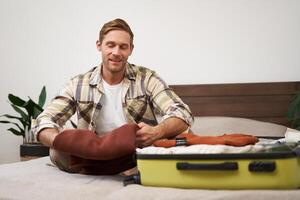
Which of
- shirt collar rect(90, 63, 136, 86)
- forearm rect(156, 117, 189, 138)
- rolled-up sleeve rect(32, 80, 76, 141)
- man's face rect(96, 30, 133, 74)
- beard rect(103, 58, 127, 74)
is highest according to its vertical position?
man's face rect(96, 30, 133, 74)

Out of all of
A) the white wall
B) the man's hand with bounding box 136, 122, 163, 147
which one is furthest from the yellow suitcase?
the white wall

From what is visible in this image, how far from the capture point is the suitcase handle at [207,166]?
82 centimetres

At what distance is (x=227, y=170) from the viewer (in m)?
0.83

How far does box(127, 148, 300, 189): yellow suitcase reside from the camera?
31.6 inches

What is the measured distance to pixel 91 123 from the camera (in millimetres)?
1468

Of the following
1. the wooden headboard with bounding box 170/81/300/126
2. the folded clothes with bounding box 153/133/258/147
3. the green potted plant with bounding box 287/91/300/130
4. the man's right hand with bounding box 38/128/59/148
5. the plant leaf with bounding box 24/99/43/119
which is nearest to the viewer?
the folded clothes with bounding box 153/133/258/147

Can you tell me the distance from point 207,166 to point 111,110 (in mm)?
718

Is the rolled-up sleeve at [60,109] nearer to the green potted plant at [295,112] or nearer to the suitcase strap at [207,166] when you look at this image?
the suitcase strap at [207,166]

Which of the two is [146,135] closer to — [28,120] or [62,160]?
[62,160]

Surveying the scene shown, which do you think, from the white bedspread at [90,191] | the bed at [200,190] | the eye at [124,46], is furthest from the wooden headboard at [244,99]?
the white bedspread at [90,191]

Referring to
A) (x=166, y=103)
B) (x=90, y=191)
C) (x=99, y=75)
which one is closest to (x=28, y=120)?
(x=99, y=75)

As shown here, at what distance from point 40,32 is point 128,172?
2020 millimetres

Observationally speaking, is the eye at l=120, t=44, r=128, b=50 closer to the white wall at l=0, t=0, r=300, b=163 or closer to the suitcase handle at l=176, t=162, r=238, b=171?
the suitcase handle at l=176, t=162, r=238, b=171

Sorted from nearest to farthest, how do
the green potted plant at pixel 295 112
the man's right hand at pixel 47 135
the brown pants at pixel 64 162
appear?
the brown pants at pixel 64 162, the man's right hand at pixel 47 135, the green potted plant at pixel 295 112
